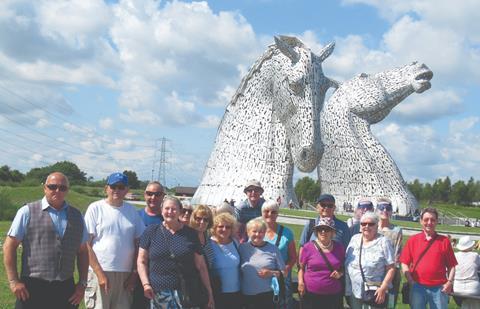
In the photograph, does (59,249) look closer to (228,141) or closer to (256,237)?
(256,237)

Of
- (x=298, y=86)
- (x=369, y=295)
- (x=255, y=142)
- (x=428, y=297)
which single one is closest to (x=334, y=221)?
(x=369, y=295)

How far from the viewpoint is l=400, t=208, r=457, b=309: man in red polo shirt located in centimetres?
514

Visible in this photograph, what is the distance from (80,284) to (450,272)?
314cm

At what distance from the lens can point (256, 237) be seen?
4789 millimetres

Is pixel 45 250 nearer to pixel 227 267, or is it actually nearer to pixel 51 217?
pixel 51 217

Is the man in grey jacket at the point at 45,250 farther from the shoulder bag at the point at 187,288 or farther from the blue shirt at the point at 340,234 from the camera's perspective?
the blue shirt at the point at 340,234

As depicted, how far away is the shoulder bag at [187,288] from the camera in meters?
4.35

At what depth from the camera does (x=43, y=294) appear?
422 cm

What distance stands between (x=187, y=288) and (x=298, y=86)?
34.4ft

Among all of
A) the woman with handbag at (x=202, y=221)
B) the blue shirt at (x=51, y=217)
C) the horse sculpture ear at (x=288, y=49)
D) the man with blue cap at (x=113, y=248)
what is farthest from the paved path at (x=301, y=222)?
the blue shirt at (x=51, y=217)

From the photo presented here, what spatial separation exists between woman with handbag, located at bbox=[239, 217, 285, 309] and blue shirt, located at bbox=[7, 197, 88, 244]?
4.28 feet

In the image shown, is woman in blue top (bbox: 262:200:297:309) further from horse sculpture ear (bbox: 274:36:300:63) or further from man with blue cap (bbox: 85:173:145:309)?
horse sculpture ear (bbox: 274:36:300:63)

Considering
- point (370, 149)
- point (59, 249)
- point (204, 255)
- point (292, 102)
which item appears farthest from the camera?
point (370, 149)

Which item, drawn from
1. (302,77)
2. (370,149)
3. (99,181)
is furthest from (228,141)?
(99,181)
